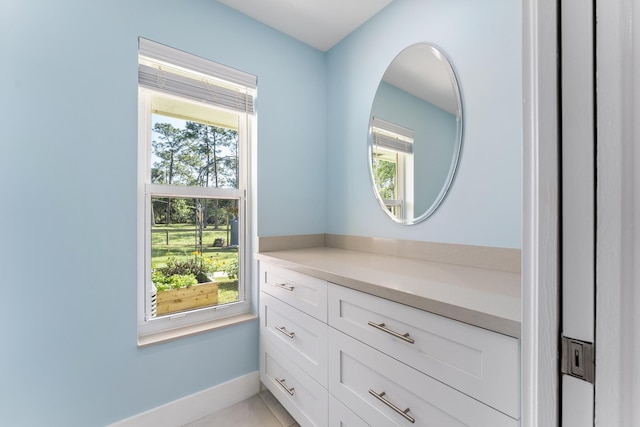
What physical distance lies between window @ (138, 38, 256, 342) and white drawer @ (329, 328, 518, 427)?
958 mm

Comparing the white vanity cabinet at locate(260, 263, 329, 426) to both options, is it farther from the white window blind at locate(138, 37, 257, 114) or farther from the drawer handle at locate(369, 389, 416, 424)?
the white window blind at locate(138, 37, 257, 114)

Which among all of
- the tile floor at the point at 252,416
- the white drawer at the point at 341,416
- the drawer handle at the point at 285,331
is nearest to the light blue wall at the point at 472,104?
the drawer handle at the point at 285,331

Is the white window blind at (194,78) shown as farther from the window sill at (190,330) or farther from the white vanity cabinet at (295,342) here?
the window sill at (190,330)

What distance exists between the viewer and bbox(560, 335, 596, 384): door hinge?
17.0 inches

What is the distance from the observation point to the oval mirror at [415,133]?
1.42m

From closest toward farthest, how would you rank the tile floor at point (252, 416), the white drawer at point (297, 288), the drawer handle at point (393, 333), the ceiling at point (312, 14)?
the drawer handle at point (393, 333) < the white drawer at point (297, 288) < the tile floor at point (252, 416) < the ceiling at point (312, 14)

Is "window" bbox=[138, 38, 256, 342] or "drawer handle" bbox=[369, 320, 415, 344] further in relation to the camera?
"window" bbox=[138, 38, 256, 342]

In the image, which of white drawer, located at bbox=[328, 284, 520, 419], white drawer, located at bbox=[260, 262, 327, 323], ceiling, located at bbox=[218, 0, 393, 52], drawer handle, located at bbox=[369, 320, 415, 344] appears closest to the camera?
white drawer, located at bbox=[328, 284, 520, 419]

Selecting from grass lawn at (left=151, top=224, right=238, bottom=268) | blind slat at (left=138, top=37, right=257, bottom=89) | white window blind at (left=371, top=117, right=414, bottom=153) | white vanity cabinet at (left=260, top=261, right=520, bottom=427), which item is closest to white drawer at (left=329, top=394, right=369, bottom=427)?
white vanity cabinet at (left=260, top=261, right=520, bottom=427)

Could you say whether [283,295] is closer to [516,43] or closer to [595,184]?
[595,184]

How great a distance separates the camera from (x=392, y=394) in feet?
3.19

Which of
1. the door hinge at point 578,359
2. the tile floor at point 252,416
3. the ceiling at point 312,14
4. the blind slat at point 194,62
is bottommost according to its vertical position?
the tile floor at point 252,416

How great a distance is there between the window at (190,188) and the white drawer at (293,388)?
1.25 ft

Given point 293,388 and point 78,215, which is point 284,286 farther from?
point 78,215
